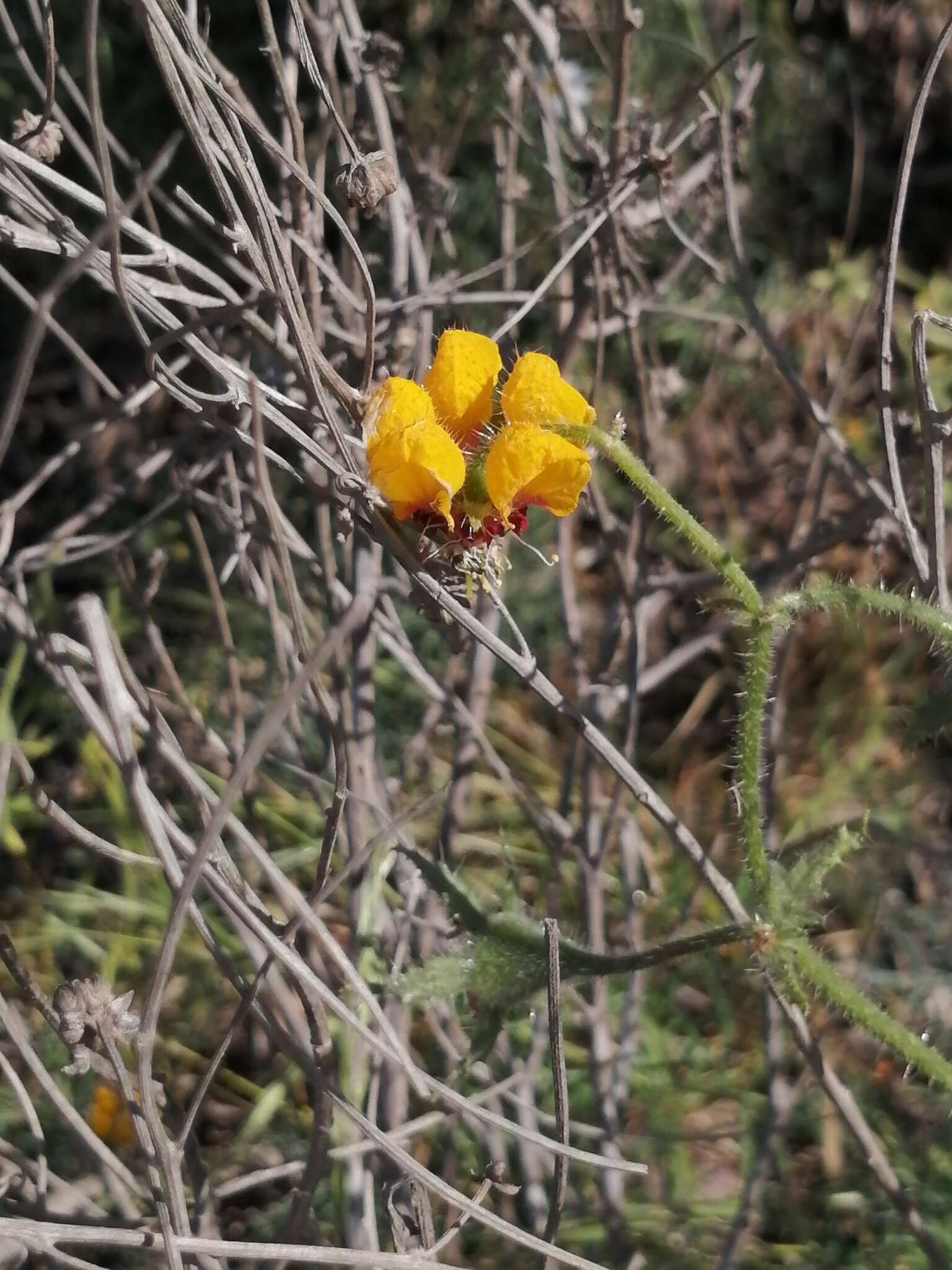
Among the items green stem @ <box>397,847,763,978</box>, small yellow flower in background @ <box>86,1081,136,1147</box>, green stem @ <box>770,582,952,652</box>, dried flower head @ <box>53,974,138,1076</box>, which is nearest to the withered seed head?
green stem @ <box>770,582,952,652</box>

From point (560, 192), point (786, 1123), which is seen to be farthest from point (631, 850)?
point (560, 192)

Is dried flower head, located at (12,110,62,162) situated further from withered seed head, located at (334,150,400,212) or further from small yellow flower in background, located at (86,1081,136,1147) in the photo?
small yellow flower in background, located at (86,1081,136,1147)

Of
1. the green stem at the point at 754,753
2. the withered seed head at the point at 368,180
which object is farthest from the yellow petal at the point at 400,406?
the green stem at the point at 754,753

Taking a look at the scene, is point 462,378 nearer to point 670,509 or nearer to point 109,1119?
point 670,509

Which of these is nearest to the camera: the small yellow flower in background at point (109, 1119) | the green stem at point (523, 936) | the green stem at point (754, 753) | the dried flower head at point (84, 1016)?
the dried flower head at point (84, 1016)

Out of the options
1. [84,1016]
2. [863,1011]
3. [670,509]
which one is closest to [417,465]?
[670,509]

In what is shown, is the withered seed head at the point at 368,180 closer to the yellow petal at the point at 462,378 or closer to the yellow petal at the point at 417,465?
the yellow petal at the point at 462,378
